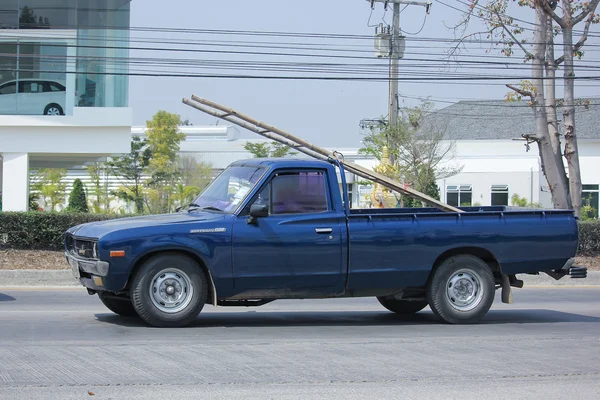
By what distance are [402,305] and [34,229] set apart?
Result: 9.63m

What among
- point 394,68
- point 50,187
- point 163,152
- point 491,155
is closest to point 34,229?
point 394,68

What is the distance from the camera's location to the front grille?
9.37m

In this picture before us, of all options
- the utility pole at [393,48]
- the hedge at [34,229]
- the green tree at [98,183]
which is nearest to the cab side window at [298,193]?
the hedge at [34,229]

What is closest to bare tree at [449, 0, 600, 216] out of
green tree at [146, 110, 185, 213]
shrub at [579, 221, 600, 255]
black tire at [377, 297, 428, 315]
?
shrub at [579, 221, 600, 255]

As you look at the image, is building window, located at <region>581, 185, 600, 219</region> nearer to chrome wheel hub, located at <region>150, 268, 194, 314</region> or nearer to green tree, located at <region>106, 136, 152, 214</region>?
green tree, located at <region>106, 136, 152, 214</region>

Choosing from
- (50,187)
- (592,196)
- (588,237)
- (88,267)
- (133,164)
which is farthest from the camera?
(592,196)

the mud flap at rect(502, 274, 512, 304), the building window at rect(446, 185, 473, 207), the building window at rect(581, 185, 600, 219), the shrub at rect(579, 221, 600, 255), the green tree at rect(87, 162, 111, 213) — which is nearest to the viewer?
the mud flap at rect(502, 274, 512, 304)

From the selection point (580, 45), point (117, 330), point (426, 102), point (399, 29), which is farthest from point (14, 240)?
point (426, 102)

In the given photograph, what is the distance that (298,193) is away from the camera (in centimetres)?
995

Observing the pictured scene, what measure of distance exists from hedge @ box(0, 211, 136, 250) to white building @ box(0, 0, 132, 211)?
8.57m

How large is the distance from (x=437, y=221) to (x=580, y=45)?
15.4 meters

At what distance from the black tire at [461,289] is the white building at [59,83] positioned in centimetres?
1798

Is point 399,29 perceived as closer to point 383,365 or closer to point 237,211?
point 237,211

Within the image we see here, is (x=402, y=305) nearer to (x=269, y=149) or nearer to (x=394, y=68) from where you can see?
(x=394, y=68)
